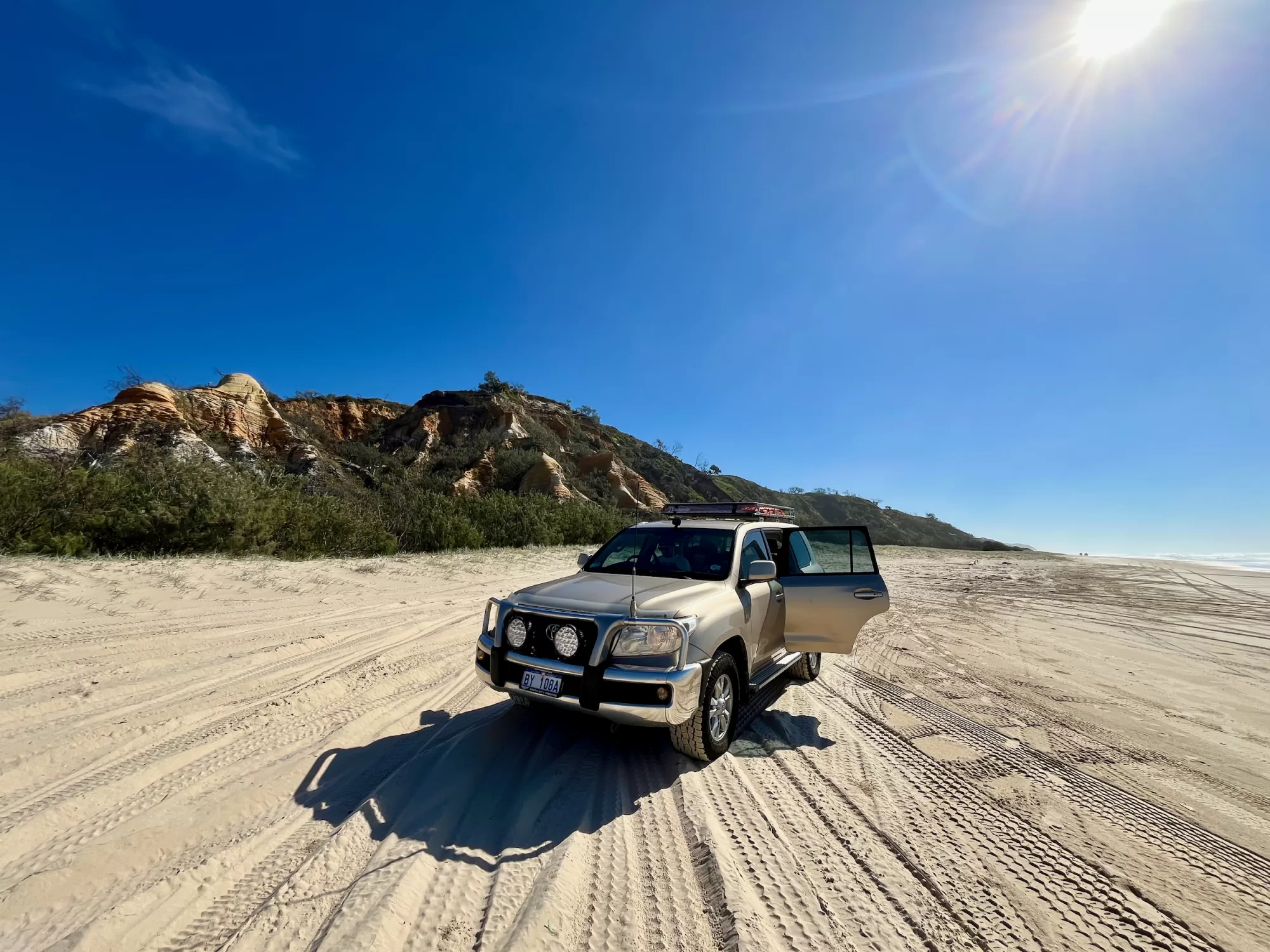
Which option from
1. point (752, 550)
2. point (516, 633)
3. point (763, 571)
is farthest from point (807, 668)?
point (516, 633)

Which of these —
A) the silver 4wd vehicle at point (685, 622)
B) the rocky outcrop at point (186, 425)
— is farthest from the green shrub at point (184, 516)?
the silver 4wd vehicle at point (685, 622)

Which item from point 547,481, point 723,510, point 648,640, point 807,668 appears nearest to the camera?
point 648,640

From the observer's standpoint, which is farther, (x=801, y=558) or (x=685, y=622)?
(x=801, y=558)

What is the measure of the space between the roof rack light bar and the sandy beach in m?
1.75

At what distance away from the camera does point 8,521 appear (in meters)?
9.20

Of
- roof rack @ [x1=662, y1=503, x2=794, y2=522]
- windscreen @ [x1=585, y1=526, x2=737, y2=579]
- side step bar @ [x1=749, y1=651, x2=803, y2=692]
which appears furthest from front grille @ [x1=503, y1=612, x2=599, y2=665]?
roof rack @ [x1=662, y1=503, x2=794, y2=522]

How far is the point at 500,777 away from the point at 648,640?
1215mm

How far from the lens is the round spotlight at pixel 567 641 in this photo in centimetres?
→ 328

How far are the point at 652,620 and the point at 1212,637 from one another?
9.69 m

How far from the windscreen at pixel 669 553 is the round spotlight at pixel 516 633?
3.62 feet

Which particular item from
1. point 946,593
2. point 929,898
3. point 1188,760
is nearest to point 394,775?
point 929,898

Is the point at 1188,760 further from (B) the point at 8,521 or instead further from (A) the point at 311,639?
(B) the point at 8,521

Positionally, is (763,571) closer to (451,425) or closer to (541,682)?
(541,682)

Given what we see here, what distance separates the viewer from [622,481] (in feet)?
102
